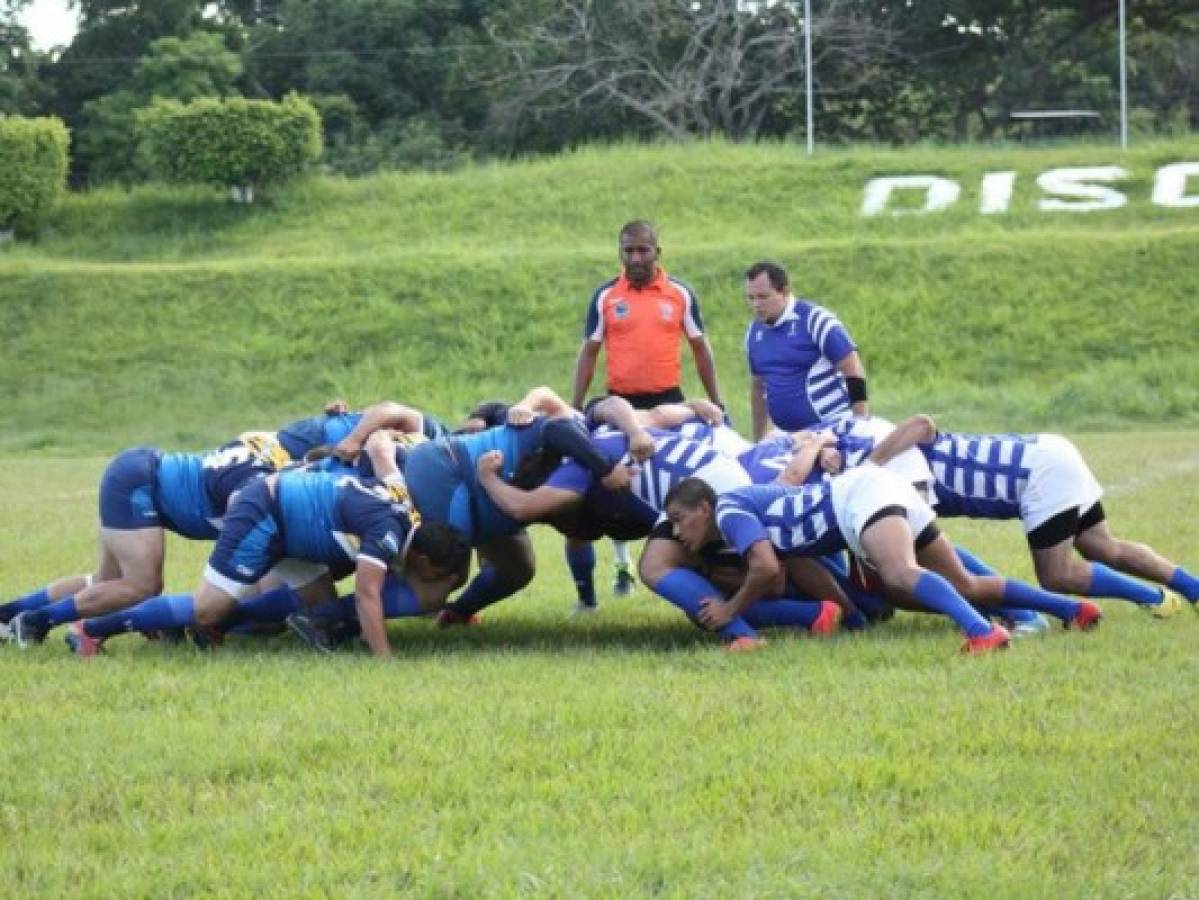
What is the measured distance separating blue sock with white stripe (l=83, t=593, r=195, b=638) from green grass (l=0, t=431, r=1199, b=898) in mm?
140

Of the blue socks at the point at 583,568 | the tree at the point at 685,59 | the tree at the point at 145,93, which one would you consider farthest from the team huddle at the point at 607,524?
the tree at the point at 145,93

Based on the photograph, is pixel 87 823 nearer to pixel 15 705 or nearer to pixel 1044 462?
pixel 15 705

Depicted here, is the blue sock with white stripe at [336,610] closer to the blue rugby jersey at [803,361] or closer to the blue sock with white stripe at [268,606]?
the blue sock with white stripe at [268,606]

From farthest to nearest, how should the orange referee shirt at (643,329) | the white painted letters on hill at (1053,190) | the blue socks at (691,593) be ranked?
the white painted letters on hill at (1053,190) → the orange referee shirt at (643,329) → the blue socks at (691,593)

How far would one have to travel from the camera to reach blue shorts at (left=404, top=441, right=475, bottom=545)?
8500 millimetres

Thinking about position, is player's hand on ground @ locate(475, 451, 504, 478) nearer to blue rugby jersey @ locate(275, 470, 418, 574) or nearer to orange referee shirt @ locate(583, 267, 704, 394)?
blue rugby jersey @ locate(275, 470, 418, 574)

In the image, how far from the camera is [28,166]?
115 feet

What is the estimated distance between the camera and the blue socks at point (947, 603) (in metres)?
7.86

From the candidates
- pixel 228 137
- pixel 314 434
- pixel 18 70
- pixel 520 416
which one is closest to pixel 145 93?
pixel 18 70

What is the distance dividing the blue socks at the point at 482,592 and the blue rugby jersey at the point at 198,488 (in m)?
1.12

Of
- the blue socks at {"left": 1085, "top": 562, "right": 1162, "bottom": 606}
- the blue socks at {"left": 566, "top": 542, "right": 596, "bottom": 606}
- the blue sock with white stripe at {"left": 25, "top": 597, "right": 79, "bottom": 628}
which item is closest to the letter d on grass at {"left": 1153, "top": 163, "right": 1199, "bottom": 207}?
the blue socks at {"left": 566, "top": 542, "right": 596, "bottom": 606}

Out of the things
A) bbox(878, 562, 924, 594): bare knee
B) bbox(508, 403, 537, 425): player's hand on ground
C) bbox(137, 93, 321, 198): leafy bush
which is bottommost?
bbox(878, 562, 924, 594): bare knee

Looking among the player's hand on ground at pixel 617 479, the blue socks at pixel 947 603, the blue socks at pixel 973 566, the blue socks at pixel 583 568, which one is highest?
the player's hand on ground at pixel 617 479

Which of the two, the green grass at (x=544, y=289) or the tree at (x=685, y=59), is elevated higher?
the tree at (x=685, y=59)
